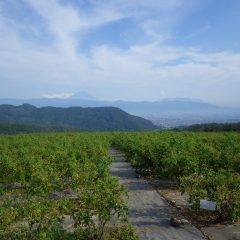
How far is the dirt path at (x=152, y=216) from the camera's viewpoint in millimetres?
10133

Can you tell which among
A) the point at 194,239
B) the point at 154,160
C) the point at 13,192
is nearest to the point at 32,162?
the point at 13,192

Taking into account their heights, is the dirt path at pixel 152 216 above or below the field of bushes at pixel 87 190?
below

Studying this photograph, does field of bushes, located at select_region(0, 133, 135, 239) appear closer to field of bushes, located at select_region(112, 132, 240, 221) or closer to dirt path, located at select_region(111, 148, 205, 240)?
dirt path, located at select_region(111, 148, 205, 240)

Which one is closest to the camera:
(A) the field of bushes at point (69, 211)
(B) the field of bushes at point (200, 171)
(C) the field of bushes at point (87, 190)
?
(A) the field of bushes at point (69, 211)

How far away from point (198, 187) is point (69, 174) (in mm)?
6145

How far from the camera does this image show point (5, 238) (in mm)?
8227

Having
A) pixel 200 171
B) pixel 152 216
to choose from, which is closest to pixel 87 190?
pixel 152 216

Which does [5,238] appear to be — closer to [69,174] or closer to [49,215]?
[49,215]

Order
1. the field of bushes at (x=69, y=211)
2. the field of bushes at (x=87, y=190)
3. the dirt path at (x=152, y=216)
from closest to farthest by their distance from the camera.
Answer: the field of bushes at (x=69, y=211)
the field of bushes at (x=87, y=190)
the dirt path at (x=152, y=216)

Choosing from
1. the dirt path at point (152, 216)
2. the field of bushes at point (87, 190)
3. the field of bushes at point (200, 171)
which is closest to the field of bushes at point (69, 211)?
the field of bushes at point (87, 190)

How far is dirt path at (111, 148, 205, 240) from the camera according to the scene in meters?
10.1

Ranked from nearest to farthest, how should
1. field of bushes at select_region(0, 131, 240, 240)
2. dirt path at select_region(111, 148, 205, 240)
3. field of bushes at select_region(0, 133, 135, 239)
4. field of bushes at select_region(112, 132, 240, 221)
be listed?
field of bushes at select_region(0, 133, 135, 239) < field of bushes at select_region(0, 131, 240, 240) < dirt path at select_region(111, 148, 205, 240) < field of bushes at select_region(112, 132, 240, 221)

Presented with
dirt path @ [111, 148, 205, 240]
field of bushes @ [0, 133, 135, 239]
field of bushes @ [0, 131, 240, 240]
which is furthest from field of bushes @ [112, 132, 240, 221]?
field of bushes @ [0, 133, 135, 239]

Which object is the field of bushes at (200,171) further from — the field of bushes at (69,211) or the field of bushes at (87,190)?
the field of bushes at (69,211)
